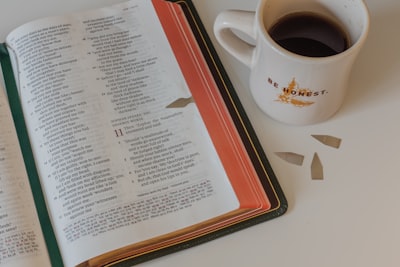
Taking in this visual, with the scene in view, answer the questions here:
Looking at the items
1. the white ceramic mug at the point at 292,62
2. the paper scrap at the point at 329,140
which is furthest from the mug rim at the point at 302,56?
the paper scrap at the point at 329,140

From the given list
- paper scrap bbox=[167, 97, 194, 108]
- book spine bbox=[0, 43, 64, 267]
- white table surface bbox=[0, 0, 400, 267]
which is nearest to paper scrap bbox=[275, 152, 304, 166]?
white table surface bbox=[0, 0, 400, 267]

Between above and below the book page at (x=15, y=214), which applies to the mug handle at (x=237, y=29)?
above

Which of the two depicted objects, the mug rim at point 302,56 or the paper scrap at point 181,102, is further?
the paper scrap at point 181,102

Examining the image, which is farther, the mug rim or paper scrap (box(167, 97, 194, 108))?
paper scrap (box(167, 97, 194, 108))

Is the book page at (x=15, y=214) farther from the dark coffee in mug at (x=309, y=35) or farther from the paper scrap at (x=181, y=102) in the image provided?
the dark coffee in mug at (x=309, y=35)

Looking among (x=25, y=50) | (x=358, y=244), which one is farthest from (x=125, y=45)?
(x=358, y=244)

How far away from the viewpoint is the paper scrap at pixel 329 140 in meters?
0.60

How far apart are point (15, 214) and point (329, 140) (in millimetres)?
318

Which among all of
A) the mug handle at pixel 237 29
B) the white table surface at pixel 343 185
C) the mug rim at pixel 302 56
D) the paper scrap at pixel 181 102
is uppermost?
the mug handle at pixel 237 29

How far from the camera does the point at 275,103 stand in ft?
1.93

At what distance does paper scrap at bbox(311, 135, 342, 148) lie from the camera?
23.6 inches

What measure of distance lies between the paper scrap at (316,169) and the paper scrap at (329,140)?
0.7 inches

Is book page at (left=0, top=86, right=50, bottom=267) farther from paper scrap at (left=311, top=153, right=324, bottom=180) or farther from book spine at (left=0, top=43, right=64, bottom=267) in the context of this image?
paper scrap at (left=311, top=153, right=324, bottom=180)

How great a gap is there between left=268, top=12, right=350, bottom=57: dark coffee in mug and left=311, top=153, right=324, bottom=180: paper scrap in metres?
0.11
